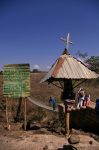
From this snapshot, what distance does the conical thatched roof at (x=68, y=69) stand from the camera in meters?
12.6

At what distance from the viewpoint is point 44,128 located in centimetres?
1429

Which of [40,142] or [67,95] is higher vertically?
[67,95]

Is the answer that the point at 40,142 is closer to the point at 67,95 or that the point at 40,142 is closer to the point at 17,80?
the point at 67,95

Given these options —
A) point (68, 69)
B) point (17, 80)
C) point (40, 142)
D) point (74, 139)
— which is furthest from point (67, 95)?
point (17, 80)

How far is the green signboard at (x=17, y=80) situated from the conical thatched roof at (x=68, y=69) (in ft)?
4.32

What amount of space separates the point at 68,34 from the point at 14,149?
18.1 feet

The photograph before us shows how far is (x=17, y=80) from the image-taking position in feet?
46.7

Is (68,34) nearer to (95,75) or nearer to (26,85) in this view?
(95,75)

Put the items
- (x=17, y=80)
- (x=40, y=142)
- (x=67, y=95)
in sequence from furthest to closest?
1. (x=17, y=80)
2. (x=67, y=95)
3. (x=40, y=142)

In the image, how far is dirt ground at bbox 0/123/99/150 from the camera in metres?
11.8

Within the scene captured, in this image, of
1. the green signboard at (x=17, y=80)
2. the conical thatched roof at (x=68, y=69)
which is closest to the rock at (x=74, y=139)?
the conical thatched roof at (x=68, y=69)

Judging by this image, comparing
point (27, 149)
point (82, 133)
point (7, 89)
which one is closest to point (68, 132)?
point (82, 133)

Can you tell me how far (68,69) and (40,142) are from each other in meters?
3.27

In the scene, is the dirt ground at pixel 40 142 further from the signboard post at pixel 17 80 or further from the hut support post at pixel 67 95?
the signboard post at pixel 17 80
